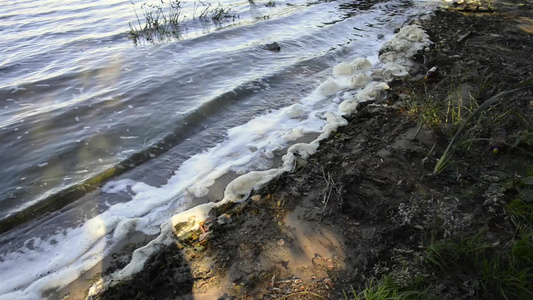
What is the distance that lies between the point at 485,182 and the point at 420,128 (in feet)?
2.95

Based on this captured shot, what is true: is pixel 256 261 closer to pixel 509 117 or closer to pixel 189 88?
pixel 509 117

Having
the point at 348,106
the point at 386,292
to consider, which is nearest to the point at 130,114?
the point at 348,106

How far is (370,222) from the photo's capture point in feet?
9.04

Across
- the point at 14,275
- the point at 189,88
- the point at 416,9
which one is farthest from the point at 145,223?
the point at 416,9

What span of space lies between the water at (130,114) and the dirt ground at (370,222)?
0.75 m

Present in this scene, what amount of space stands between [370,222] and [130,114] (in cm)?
428

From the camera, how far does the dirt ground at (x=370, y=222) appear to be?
227cm

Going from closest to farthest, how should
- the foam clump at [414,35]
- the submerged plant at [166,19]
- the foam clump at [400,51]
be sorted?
the foam clump at [400,51]
the foam clump at [414,35]
the submerged plant at [166,19]

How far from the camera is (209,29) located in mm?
9391

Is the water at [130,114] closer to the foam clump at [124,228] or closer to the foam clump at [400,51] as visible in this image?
the foam clump at [124,228]

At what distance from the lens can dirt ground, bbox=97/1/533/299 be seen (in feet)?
7.43

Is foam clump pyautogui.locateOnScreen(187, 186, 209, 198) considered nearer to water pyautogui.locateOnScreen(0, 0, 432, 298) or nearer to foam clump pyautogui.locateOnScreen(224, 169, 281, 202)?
water pyautogui.locateOnScreen(0, 0, 432, 298)

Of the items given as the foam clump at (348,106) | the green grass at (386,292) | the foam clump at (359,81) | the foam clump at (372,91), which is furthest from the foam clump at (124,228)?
the foam clump at (359,81)

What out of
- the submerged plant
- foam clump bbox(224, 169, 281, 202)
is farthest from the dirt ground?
the submerged plant
